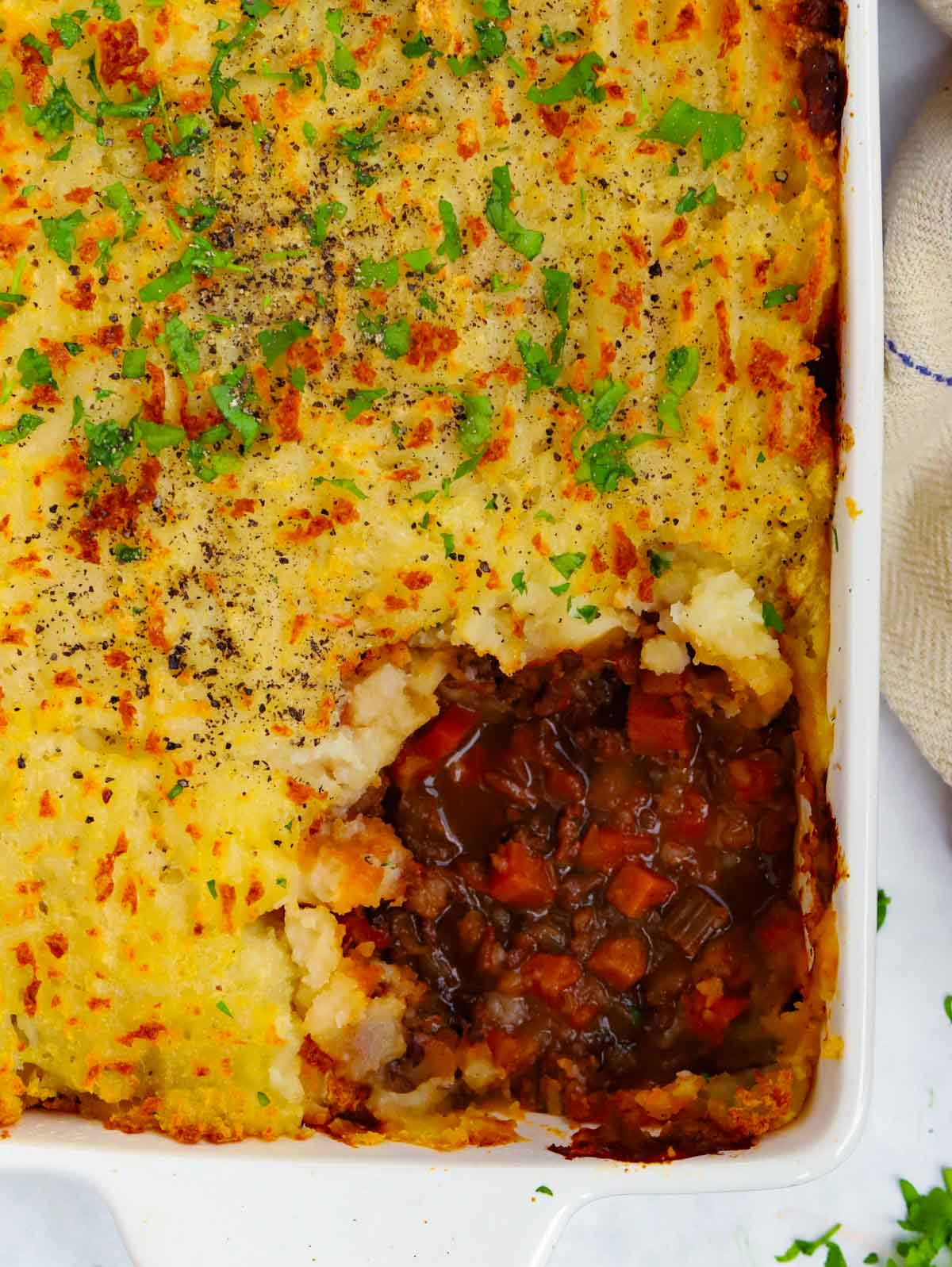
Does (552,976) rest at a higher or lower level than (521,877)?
lower

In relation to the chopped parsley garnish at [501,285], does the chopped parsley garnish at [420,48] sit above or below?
above

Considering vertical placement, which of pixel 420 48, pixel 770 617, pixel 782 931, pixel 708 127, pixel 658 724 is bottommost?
pixel 782 931

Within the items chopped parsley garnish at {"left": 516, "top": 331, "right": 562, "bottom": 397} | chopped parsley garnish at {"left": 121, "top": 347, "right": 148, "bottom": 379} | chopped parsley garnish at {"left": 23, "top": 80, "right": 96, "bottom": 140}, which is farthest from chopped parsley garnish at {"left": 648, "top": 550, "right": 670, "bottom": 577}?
chopped parsley garnish at {"left": 23, "top": 80, "right": 96, "bottom": 140}

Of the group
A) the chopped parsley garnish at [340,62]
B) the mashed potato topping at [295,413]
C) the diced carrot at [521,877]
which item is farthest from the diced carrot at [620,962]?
the chopped parsley garnish at [340,62]

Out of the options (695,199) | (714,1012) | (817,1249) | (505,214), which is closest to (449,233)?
(505,214)

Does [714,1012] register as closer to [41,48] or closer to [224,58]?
[224,58]

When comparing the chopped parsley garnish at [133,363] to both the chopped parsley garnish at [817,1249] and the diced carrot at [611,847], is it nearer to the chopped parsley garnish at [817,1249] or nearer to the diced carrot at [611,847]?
the diced carrot at [611,847]

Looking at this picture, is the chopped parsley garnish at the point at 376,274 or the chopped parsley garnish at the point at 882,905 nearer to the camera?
the chopped parsley garnish at the point at 376,274
